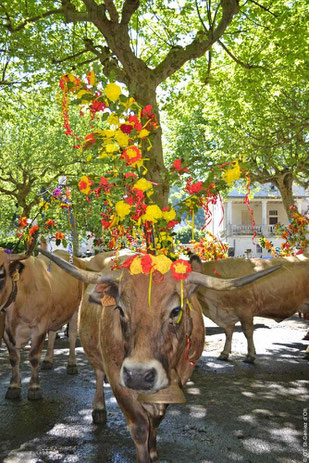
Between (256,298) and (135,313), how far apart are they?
17.9 ft

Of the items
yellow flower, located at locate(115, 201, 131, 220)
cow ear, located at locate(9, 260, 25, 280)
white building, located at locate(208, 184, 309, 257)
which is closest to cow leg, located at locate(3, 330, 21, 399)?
cow ear, located at locate(9, 260, 25, 280)

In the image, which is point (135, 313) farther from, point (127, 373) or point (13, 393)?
point (13, 393)

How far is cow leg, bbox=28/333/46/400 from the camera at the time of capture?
574 cm

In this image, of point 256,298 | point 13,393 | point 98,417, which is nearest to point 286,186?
point 256,298

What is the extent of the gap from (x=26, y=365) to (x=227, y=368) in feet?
11.9

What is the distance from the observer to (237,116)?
1645 cm

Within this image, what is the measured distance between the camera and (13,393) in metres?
5.76

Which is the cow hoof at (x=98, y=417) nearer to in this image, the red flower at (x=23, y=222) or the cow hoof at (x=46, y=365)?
the cow hoof at (x=46, y=365)

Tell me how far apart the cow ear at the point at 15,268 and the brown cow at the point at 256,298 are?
4.01 m

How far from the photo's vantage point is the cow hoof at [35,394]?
18.7ft

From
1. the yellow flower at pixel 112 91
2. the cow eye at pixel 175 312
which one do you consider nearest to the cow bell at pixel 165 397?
the cow eye at pixel 175 312

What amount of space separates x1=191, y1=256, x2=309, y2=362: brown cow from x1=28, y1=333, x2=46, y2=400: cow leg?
3623mm

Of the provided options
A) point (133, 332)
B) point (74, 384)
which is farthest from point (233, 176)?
point (74, 384)

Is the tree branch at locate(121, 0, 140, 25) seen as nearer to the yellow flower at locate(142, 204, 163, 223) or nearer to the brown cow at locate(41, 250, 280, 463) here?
the yellow flower at locate(142, 204, 163, 223)
